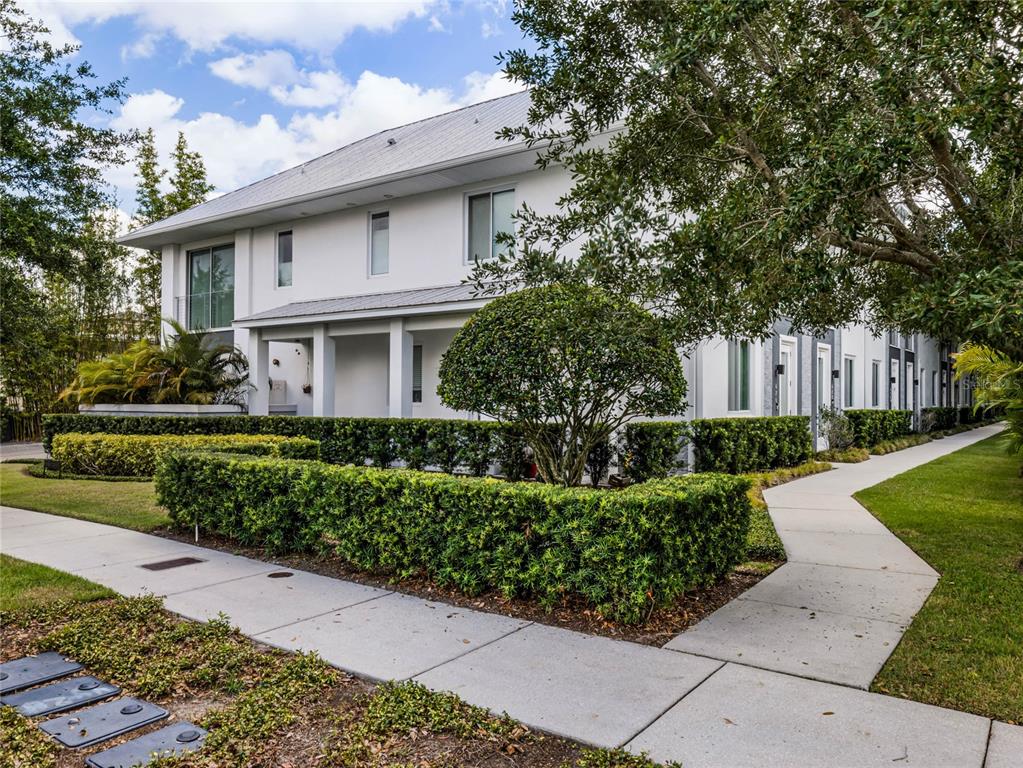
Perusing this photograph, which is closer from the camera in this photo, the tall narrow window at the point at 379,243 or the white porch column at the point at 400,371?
the white porch column at the point at 400,371

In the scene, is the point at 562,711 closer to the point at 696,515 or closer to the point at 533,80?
the point at 696,515

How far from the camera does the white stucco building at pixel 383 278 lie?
42.9 ft

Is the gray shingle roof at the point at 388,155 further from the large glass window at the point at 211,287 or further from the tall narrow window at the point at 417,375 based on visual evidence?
the tall narrow window at the point at 417,375

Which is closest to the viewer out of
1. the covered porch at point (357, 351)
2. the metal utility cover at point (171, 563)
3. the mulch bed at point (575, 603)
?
the mulch bed at point (575, 603)

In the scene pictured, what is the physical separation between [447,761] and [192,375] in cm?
1462

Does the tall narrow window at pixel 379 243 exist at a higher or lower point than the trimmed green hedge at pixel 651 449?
higher

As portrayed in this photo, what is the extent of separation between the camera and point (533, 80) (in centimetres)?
572

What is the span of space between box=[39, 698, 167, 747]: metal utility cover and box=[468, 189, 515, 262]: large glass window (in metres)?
10.7

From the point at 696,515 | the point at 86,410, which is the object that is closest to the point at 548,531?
the point at 696,515

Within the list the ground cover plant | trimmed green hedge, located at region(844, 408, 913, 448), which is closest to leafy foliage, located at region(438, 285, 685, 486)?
the ground cover plant

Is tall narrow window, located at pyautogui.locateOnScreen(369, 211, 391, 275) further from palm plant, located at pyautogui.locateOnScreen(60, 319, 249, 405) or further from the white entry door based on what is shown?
the white entry door

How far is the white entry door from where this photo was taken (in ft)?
47.3

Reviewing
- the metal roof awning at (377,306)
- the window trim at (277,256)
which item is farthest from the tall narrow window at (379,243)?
the window trim at (277,256)

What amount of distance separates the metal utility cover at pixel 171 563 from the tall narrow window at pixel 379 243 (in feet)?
31.9
